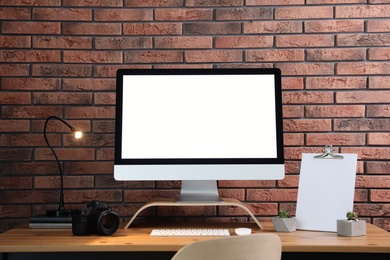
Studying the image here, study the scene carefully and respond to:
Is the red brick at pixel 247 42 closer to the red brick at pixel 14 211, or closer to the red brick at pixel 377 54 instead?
the red brick at pixel 377 54

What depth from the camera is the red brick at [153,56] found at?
2.69 metres

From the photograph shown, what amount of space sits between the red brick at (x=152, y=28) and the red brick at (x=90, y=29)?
45 mm

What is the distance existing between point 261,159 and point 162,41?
77cm

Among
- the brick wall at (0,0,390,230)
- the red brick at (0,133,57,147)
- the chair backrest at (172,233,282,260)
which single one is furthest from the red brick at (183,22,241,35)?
the chair backrest at (172,233,282,260)

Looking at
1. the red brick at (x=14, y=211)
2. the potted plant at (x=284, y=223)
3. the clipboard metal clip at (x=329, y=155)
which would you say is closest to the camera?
the potted plant at (x=284, y=223)

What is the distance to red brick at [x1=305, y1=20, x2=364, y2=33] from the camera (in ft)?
8.83

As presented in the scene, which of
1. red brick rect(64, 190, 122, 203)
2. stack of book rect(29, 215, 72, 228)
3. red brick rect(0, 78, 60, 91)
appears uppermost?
red brick rect(0, 78, 60, 91)

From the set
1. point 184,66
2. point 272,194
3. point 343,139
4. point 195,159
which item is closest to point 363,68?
point 343,139

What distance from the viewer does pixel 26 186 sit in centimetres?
265

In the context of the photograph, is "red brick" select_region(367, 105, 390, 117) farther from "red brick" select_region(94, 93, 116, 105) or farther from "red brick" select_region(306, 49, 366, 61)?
"red brick" select_region(94, 93, 116, 105)

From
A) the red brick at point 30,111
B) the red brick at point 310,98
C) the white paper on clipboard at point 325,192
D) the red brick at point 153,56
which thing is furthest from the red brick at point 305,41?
the red brick at point 30,111

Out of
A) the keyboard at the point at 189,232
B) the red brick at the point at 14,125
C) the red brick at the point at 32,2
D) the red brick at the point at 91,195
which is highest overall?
the red brick at the point at 32,2

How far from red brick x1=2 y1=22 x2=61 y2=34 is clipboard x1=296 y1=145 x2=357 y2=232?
131 centimetres

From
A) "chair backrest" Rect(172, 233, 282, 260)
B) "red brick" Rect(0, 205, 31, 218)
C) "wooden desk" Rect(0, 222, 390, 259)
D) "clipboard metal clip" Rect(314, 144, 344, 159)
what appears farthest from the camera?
"red brick" Rect(0, 205, 31, 218)
